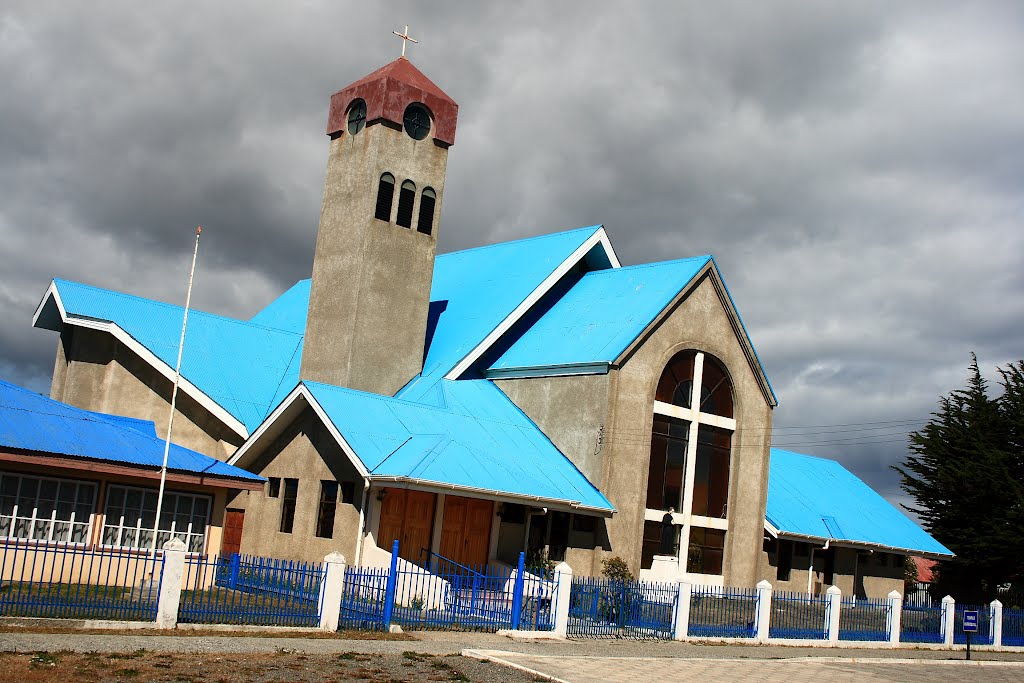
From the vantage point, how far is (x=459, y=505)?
1094 inches

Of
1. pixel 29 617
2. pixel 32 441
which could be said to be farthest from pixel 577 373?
pixel 29 617

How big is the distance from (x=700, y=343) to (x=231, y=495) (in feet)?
46.0

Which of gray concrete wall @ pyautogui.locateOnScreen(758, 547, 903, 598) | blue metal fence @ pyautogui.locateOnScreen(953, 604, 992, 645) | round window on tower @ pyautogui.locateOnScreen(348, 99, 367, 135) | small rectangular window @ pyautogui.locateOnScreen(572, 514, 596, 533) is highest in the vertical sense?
round window on tower @ pyautogui.locateOnScreen(348, 99, 367, 135)

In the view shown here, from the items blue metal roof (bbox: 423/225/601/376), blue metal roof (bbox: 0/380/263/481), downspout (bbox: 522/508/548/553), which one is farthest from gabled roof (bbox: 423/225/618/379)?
blue metal roof (bbox: 0/380/263/481)

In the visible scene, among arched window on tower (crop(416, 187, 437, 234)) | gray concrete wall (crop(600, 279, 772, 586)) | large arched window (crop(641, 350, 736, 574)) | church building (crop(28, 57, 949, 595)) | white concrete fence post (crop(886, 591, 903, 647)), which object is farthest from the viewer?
arched window on tower (crop(416, 187, 437, 234))

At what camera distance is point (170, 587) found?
1736 centimetres

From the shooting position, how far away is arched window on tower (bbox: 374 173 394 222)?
31.4 meters

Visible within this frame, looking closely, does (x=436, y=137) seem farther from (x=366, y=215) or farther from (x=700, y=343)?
(x=700, y=343)

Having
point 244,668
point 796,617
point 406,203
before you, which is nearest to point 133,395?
point 406,203

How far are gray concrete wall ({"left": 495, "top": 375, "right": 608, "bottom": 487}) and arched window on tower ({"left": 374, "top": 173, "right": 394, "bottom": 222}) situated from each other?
613 centimetres

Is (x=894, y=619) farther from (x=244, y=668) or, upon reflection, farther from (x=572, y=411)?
(x=244, y=668)

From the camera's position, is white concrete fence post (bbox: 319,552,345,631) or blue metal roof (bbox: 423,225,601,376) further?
blue metal roof (bbox: 423,225,601,376)

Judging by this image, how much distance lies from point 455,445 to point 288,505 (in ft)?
16.1

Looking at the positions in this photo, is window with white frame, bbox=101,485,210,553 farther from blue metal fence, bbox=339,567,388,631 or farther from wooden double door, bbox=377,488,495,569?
blue metal fence, bbox=339,567,388,631
